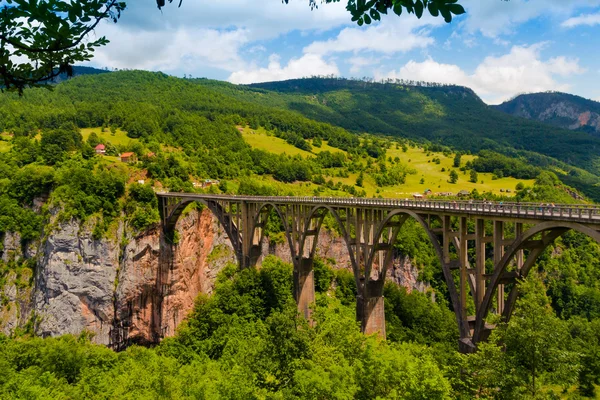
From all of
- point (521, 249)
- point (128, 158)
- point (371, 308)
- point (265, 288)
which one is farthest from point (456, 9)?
point (128, 158)

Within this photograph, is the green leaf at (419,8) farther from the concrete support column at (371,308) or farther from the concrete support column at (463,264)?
the concrete support column at (371,308)

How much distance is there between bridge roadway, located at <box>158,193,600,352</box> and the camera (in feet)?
67.3

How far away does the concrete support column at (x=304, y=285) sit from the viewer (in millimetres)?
46656

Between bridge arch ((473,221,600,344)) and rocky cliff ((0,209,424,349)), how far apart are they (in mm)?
49544

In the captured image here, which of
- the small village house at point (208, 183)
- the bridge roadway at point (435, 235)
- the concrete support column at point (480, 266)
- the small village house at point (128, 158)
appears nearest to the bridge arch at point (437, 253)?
the bridge roadway at point (435, 235)

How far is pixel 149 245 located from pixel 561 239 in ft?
278

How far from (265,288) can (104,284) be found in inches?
965

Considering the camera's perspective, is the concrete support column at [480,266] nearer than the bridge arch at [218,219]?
Yes

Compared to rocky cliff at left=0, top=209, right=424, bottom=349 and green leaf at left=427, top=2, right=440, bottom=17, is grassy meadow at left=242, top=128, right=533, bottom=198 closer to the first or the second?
rocky cliff at left=0, top=209, right=424, bottom=349

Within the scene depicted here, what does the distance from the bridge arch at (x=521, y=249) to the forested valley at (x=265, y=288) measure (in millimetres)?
1144

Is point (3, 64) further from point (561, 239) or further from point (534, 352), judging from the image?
point (561, 239)

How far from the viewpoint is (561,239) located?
9119 centimetres

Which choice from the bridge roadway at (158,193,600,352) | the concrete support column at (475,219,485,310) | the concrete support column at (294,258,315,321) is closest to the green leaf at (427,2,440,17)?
the bridge roadway at (158,193,600,352)

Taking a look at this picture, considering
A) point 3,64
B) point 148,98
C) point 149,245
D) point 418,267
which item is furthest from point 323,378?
point 148,98
